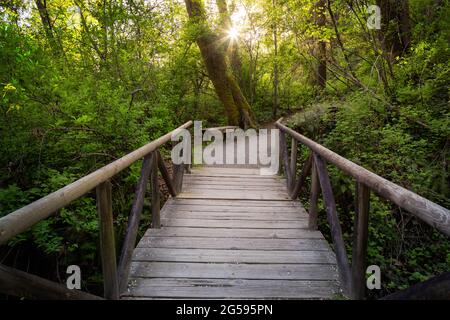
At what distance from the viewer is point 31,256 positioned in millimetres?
4441

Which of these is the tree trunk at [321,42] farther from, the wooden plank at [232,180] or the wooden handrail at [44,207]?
the wooden handrail at [44,207]

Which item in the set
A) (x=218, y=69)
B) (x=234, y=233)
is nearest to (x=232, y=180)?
(x=234, y=233)

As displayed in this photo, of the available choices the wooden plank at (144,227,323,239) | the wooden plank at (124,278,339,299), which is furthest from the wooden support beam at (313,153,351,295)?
the wooden plank at (144,227,323,239)

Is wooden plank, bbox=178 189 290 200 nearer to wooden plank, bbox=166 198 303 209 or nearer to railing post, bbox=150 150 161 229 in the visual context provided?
wooden plank, bbox=166 198 303 209

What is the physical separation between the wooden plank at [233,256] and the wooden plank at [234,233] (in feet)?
1.11

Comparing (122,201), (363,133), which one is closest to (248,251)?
(122,201)

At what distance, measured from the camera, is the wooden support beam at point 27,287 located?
1.25m

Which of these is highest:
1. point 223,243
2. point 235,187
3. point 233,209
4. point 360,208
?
point 360,208

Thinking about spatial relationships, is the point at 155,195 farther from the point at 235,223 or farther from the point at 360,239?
the point at 360,239

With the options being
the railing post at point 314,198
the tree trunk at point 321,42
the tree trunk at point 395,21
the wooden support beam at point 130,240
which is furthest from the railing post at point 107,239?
the tree trunk at point 395,21

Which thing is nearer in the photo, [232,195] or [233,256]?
[233,256]

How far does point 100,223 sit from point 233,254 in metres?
1.44

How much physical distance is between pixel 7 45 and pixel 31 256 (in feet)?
9.48

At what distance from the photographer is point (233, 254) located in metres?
3.07
